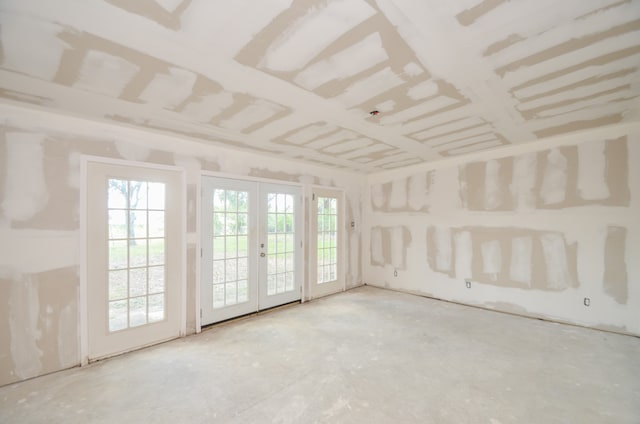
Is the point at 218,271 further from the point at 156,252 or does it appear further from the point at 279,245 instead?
the point at 279,245

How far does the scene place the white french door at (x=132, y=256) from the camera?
2.76 meters

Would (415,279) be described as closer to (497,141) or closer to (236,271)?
(497,141)

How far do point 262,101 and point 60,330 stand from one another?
2820mm

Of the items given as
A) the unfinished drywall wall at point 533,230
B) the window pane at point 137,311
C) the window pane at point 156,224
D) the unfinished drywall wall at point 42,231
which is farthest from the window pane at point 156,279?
the unfinished drywall wall at point 533,230

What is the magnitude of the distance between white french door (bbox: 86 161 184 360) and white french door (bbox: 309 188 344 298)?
88.2 inches

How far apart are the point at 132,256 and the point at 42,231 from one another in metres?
0.75

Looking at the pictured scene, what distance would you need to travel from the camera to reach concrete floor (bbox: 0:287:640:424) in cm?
197

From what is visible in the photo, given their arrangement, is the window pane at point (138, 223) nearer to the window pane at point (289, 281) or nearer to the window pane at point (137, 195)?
the window pane at point (137, 195)

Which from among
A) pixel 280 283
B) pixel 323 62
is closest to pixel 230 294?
pixel 280 283

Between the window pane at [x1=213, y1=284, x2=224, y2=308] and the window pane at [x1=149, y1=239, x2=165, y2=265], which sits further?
the window pane at [x1=213, y1=284, x2=224, y2=308]

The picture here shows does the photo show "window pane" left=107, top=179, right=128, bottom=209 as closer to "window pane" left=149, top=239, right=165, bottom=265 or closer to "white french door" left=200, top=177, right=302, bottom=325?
"window pane" left=149, top=239, right=165, bottom=265

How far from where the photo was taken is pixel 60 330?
2.57 meters

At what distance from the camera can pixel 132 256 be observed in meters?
2.96

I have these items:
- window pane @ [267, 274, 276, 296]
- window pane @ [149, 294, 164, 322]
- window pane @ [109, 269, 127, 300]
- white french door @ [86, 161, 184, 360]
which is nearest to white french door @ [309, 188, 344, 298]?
window pane @ [267, 274, 276, 296]
